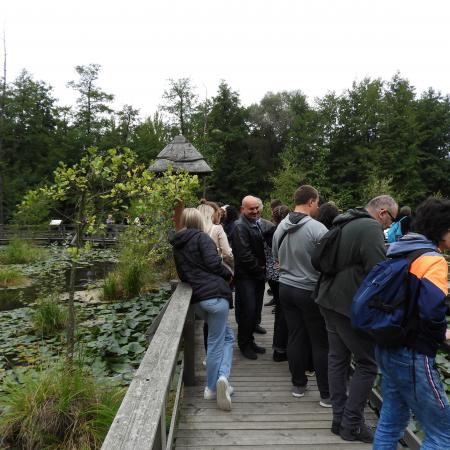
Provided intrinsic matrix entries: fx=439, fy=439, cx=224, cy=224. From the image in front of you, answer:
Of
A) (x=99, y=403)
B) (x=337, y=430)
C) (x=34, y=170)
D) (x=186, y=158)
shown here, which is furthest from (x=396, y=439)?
(x=34, y=170)

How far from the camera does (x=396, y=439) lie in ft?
7.55

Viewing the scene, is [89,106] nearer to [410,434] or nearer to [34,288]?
[34,288]

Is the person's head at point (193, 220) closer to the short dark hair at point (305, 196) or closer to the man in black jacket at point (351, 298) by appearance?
the short dark hair at point (305, 196)

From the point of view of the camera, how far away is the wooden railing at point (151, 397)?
147 cm

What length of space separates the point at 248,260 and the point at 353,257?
1608 millimetres

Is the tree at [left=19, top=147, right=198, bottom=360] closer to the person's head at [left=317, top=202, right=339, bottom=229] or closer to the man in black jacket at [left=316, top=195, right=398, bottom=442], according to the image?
the person's head at [left=317, top=202, right=339, bottom=229]

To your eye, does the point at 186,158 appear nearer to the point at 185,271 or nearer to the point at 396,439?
the point at 185,271

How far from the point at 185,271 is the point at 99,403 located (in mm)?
1259

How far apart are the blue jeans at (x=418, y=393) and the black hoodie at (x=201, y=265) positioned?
58.1 inches

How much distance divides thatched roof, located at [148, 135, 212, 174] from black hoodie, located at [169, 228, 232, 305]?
4188 mm

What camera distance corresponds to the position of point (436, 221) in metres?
2.12

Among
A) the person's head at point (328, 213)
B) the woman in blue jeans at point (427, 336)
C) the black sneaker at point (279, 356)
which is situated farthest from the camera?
the black sneaker at point (279, 356)

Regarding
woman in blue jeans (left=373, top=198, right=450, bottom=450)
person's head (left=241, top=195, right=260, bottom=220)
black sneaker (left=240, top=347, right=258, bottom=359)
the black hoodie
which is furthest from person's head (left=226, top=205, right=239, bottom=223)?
woman in blue jeans (left=373, top=198, right=450, bottom=450)

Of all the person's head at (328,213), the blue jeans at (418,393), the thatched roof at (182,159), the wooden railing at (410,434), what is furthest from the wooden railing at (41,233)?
the blue jeans at (418,393)
